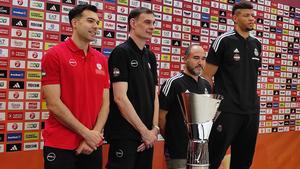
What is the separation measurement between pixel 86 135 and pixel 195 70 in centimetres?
97

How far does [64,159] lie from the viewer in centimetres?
193

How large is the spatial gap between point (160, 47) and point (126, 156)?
1.29m

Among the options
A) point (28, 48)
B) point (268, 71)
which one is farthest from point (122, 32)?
point (268, 71)

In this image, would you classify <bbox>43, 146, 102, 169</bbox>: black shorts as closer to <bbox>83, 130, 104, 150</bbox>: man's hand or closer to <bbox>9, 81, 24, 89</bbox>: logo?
<bbox>83, 130, 104, 150</bbox>: man's hand

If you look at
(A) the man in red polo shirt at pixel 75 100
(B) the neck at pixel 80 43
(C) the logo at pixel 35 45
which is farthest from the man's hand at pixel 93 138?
(C) the logo at pixel 35 45

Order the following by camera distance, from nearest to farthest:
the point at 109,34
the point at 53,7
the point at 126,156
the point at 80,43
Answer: the point at 80,43
the point at 126,156
the point at 53,7
the point at 109,34

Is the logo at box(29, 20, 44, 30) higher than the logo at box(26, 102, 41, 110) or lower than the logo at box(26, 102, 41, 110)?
higher

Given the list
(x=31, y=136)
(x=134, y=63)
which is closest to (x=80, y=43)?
(x=134, y=63)

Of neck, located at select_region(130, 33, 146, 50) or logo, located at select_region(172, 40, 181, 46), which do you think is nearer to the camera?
neck, located at select_region(130, 33, 146, 50)

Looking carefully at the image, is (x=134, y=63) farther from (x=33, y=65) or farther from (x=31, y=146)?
(x=31, y=146)

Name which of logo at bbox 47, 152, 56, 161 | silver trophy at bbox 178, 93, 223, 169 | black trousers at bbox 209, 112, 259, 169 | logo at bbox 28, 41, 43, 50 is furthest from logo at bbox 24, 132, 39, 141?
silver trophy at bbox 178, 93, 223, 169

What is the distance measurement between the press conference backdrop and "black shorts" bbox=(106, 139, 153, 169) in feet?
2.00

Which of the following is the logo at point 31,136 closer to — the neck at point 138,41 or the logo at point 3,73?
the logo at point 3,73

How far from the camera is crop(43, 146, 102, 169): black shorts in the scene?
1.92m
